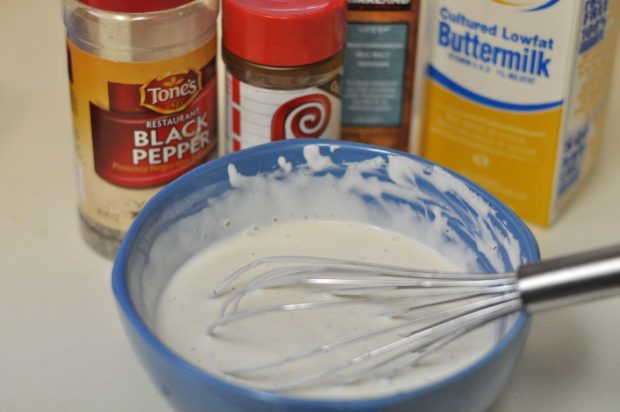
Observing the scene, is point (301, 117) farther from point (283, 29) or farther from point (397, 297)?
point (397, 297)

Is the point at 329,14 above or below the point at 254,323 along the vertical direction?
above

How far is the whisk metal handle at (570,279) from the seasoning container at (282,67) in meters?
0.25

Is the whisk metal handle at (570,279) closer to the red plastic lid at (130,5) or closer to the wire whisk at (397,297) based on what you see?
the wire whisk at (397,297)

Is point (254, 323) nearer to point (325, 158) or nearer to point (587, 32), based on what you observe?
point (325, 158)

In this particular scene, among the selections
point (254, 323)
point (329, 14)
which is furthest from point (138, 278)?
point (329, 14)

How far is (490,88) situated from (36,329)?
1.23 feet

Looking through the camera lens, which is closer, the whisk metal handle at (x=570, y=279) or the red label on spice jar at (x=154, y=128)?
the whisk metal handle at (x=570, y=279)

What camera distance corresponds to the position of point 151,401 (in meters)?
0.72

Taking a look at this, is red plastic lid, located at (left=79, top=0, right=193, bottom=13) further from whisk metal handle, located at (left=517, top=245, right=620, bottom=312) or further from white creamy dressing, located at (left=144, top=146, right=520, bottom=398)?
whisk metal handle, located at (left=517, top=245, right=620, bottom=312)

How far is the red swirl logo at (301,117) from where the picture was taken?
81 cm

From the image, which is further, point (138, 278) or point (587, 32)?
point (587, 32)

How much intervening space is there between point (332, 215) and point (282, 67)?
0.37 feet

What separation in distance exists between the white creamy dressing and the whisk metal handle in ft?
0.28

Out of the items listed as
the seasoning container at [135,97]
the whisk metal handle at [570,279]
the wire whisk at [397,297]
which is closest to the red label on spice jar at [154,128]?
the seasoning container at [135,97]
